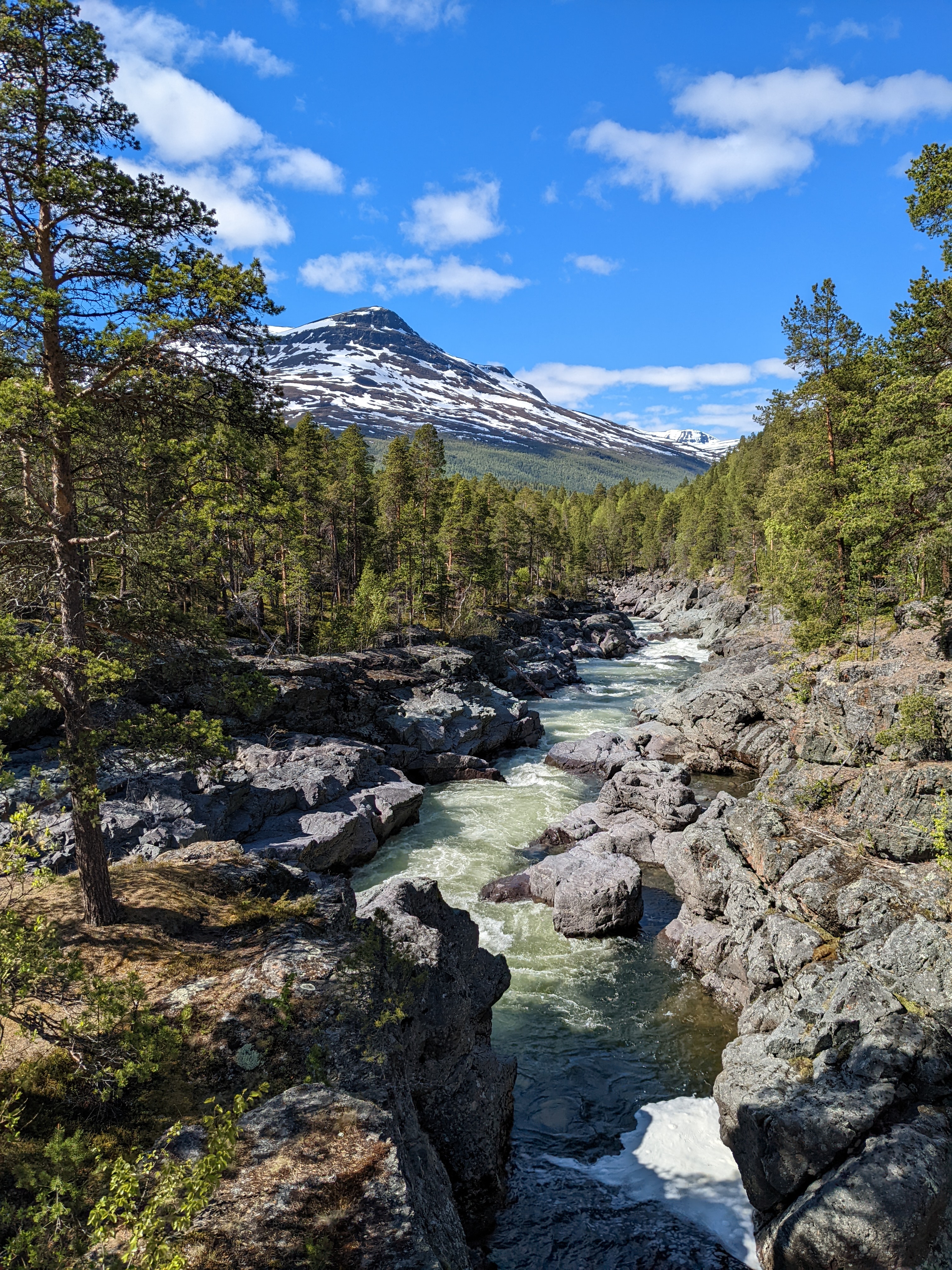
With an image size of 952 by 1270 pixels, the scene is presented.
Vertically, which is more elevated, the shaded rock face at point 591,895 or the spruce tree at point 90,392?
the spruce tree at point 90,392

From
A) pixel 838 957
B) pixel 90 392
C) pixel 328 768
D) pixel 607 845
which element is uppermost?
pixel 90 392

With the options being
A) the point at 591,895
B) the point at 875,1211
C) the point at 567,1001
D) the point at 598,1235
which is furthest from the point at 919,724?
the point at 598,1235

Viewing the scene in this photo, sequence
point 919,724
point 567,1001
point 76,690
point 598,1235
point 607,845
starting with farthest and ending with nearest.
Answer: point 607,845 → point 919,724 → point 567,1001 → point 598,1235 → point 76,690

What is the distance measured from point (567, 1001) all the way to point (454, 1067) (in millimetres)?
6321

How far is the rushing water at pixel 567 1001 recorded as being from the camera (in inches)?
479

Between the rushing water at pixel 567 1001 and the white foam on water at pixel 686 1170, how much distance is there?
24 centimetres

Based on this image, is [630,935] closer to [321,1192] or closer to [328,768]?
[328,768]

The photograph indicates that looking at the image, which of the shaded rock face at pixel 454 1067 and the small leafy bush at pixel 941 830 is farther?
the small leafy bush at pixel 941 830

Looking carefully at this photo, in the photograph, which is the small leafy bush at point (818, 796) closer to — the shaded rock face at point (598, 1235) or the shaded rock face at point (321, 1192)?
the shaded rock face at point (598, 1235)

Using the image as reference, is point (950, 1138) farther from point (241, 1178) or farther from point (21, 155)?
point (21, 155)

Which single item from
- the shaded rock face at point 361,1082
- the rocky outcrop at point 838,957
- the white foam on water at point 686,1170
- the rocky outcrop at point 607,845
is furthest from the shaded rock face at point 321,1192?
the rocky outcrop at point 607,845

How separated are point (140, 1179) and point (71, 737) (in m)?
5.09

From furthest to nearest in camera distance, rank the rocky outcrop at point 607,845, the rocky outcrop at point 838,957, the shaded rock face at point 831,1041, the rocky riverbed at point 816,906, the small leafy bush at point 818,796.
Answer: the small leafy bush at point 818,796, the rocky outcrop at point 607,845, the rocky riverbed at point 816,906, the rocky outcrop at point 838,957, the shaded rock face at point 831,1041

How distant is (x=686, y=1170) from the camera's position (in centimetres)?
1068
